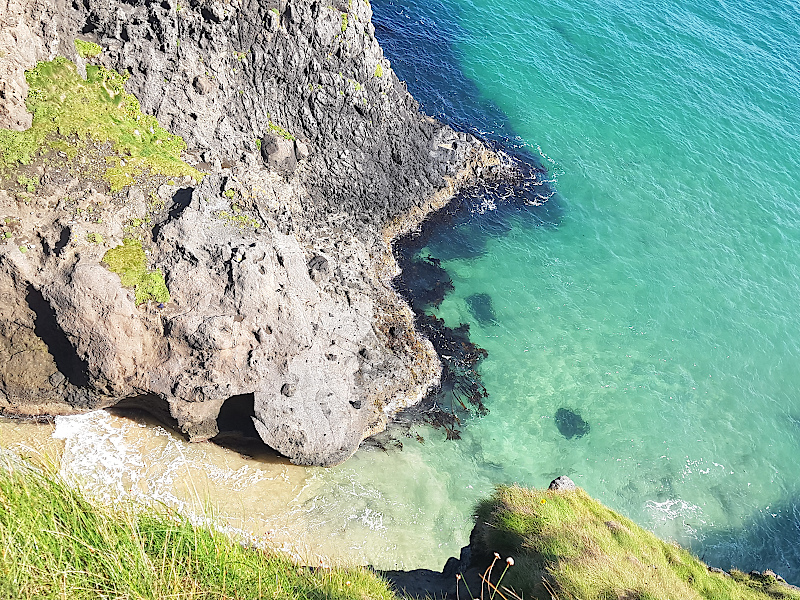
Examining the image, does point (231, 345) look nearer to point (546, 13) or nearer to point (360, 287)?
point (360, 287)

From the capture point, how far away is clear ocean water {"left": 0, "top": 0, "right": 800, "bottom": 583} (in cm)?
2048

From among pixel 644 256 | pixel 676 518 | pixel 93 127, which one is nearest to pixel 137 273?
pixel 93 127

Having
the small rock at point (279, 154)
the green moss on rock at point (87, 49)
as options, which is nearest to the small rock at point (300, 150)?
the small rock at point (279, 154)

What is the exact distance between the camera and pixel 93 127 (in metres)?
22.2

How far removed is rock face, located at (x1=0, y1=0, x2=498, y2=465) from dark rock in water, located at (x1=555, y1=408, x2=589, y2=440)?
244 inches

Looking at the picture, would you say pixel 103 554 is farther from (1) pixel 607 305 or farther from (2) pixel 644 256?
(2) pixel 644 256

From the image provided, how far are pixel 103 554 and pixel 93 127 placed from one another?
2023cm

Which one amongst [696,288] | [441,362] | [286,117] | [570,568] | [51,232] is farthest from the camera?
[696,288]

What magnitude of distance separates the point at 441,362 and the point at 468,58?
87.1 feet

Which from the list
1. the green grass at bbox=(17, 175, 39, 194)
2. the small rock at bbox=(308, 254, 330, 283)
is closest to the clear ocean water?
the small rock at bbox=(308, 254, 330, 283)

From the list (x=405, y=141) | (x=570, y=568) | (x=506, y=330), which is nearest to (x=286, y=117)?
(x=405, y=141)

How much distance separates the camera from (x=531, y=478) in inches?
913

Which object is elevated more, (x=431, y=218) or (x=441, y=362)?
(x=431, y=218)

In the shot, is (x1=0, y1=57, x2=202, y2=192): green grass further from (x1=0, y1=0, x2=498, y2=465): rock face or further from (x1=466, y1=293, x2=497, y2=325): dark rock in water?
(x1=466, y1=293, x2=497, y2=325): dark rock in water
